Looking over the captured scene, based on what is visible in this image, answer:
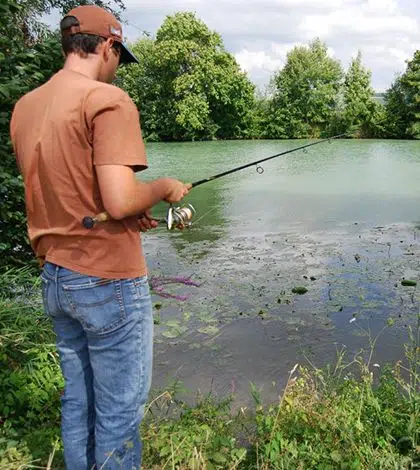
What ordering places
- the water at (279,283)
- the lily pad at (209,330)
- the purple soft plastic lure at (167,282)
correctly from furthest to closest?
1. the purple soft plastic lure at (167,282)
2. the lily pad at (209,330)
3. the water at (279,283)

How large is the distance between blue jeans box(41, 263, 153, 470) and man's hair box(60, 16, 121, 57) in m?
0.77

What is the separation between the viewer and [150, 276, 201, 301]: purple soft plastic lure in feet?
20.5

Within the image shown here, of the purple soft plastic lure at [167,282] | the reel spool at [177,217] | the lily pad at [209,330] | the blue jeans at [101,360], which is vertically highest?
the reel spool at [177,217]

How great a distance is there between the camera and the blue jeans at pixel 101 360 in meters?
1.88

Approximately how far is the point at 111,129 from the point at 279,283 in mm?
5120

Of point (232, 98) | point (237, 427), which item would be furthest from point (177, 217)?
point (232, 98)

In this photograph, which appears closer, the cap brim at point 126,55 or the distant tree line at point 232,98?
the cap brim at point 126,55

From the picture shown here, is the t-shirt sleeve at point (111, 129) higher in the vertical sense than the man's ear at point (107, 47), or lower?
lower

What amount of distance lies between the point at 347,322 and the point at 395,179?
39.1ft

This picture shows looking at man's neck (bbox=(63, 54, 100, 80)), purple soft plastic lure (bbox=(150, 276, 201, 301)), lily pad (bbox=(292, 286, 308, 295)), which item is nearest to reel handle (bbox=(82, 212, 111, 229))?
man's neck (bbox=(63, 54, 100, 80))

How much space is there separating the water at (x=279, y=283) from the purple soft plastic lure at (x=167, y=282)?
0.36ft

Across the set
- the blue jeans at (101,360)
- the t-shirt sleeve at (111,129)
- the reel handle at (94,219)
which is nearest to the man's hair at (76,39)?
the t-shirt sleeve at (111,129)

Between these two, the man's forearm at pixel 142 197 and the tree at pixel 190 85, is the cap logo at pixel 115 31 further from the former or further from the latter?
the tree at pixel 190 85

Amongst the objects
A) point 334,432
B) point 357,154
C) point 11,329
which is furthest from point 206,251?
point 357,154
